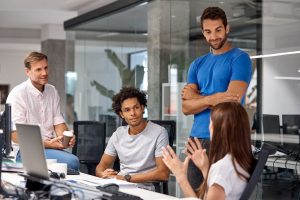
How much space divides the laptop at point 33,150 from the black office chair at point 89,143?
2.47m

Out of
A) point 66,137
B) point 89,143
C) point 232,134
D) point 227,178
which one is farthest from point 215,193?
point 89,143

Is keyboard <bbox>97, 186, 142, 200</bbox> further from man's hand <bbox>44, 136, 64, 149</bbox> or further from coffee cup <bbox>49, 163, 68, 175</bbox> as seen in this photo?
man's hand <bbox>44, 136, 64, 149</bbox>

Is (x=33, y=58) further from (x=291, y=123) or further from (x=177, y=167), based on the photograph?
(x=291, y=123)

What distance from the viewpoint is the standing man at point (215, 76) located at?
3.60 m

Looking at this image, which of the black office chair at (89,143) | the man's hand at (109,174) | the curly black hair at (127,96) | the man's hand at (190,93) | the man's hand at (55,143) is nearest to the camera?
the man's hand at (190,93)

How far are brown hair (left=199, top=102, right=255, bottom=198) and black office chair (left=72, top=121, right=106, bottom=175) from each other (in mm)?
2776

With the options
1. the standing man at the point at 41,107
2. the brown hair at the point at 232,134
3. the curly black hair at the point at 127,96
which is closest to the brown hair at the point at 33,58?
the standing man at the point at 41,107

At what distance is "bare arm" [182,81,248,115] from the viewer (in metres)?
3.52

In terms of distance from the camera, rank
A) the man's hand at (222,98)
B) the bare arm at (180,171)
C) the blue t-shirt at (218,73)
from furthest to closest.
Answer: the blue t-shirt at (218,73) → the man's hand at (222,98) → the bare arm at (180,171)

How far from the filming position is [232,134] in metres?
2.81

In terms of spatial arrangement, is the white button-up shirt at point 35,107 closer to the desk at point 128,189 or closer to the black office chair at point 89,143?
the black office chair at point 89,143

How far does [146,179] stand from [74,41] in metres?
7.17

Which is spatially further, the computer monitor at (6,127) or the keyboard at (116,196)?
the computer monitor at (6,127)

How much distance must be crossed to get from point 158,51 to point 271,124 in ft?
7.81
